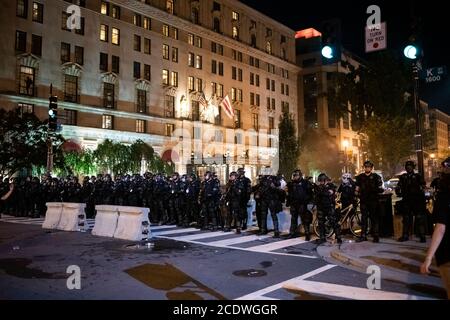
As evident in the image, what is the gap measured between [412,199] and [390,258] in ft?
9.55

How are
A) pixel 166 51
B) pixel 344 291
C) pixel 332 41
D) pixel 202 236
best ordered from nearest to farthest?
pixel 344 291, pixel 332 41, pixel 202 236, pixel 166 51

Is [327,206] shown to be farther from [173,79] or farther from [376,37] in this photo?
[173,79]

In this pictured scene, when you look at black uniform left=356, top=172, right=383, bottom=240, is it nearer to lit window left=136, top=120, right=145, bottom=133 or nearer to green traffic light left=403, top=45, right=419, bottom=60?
green traffic light left=403, top=45, right=419, bottom=60

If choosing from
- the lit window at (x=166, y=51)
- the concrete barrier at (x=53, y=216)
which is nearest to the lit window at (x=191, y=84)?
the lit window at (x=166, y=51)

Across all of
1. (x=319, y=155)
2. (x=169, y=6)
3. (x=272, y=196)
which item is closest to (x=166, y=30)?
(x=169, y=6)

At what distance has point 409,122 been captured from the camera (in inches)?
1241

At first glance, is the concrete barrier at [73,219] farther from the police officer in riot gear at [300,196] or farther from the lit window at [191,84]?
the lit window at [191,84]

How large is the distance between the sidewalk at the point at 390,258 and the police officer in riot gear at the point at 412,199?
393 millimetres

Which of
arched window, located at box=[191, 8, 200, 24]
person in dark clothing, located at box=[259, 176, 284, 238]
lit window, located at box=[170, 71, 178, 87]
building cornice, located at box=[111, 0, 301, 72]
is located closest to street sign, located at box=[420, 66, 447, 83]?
person in dark clothing, located at box=[259, 176, 284, 238]

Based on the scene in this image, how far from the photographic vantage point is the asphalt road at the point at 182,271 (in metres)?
6.84

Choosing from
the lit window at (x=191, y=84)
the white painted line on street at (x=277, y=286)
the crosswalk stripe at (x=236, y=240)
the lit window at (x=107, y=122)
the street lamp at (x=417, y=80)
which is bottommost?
the white painted line on street at (x=277, y=286)

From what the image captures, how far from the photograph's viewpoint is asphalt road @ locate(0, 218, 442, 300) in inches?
269

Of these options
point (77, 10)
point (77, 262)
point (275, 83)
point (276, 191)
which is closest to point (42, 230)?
point (77, 262)

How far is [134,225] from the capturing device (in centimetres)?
1310
